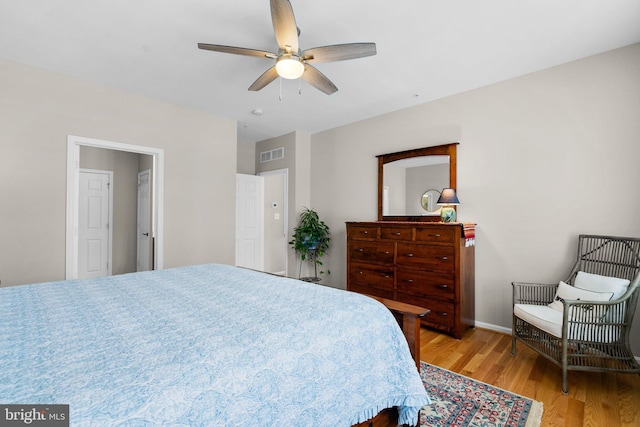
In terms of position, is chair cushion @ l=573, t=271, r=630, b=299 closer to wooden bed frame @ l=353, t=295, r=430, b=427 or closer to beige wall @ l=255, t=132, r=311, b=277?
wooden bed frame @ l=353, t=295, r=430, b=427

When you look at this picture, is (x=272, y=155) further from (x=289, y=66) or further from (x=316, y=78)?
(x=289, y=66)

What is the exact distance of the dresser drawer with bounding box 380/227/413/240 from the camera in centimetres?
342

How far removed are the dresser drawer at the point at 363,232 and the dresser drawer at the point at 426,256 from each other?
39 centimetres

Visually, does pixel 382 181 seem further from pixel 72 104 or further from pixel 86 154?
A: pixel 86 154

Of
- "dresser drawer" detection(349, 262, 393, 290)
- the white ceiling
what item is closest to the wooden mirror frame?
the white ceiling

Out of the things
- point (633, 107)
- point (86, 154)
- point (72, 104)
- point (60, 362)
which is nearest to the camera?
point (60, 362)

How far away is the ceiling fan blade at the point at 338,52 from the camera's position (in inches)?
82.8

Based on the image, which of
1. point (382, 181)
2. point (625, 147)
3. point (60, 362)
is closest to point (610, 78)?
point (625, 147)

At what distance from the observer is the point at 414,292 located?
11.0ft

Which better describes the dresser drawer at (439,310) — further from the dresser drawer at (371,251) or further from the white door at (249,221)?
the white door at (249,221)

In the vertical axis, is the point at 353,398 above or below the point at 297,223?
below

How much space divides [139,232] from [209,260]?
6.41 ft

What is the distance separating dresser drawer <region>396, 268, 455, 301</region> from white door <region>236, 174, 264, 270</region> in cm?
312
